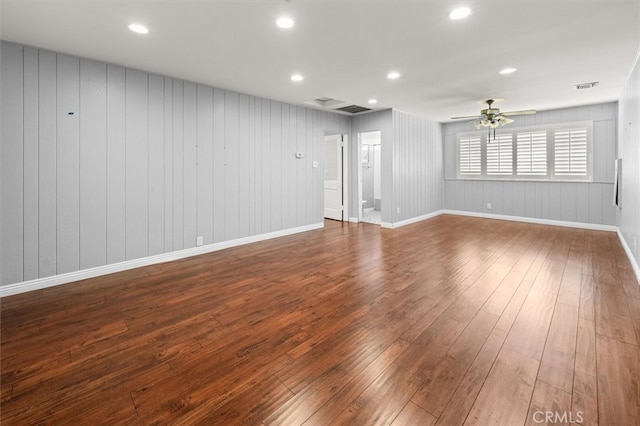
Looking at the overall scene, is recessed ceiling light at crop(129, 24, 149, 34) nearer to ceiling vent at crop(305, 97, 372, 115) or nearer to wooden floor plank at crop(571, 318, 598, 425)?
ceiling vent at crop(305, 97, 372, 115)

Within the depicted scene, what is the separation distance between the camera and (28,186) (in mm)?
3334

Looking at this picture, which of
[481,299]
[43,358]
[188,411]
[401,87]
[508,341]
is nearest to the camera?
[188,411]

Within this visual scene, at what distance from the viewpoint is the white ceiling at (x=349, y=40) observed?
2.57 m

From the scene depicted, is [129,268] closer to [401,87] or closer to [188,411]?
[188,411]

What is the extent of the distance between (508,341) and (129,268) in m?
4.34

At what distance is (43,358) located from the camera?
213cm

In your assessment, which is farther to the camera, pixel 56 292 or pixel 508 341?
pixel 56 292

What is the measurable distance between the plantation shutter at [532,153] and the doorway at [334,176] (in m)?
4.30

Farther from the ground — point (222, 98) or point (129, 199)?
point (222, 98)

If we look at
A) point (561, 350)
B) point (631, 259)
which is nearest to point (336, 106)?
point (631, 259)

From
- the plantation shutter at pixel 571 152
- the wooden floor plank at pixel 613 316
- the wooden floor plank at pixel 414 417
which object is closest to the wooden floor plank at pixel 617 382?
the wooden floor plank at pixel 613 316

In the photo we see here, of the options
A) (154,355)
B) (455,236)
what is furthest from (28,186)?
(455,236)

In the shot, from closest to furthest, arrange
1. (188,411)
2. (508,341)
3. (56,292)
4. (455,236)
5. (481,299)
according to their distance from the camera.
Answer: (188,411) < (508,341) < (481,299) < (56,292) < (455,236)

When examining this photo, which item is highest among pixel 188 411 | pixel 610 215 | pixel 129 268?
pixel 610 215
